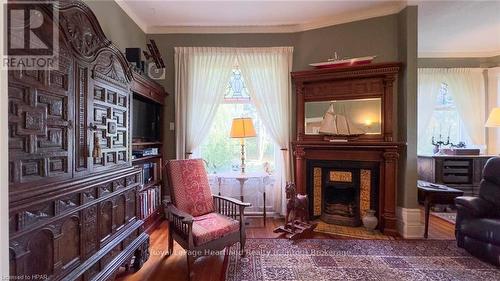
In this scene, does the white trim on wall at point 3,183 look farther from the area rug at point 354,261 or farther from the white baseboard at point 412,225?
the white baseboard at point 412,225

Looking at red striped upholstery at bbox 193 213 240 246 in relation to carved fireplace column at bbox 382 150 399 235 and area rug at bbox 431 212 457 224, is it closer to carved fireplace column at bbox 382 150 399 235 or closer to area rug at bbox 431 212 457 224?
carved fireplace column at bbox 382 150 399 235

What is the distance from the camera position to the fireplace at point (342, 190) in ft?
11.2

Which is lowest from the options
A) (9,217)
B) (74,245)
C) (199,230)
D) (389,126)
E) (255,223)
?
(255,223)

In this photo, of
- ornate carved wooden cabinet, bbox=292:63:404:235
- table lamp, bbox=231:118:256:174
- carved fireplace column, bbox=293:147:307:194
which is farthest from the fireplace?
table lamp, bbox=231:118:256:174

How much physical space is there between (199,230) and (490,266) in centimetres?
276

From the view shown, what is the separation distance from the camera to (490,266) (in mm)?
2357

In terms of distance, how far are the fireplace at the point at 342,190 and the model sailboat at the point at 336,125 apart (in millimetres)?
417

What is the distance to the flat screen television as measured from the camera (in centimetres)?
305

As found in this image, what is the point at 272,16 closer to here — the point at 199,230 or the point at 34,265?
the point at 199,230

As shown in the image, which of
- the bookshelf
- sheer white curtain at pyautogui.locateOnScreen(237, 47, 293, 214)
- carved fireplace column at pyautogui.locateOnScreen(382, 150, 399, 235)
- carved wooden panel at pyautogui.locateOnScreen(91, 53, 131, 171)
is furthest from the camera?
sheer white curtain at pyautogui.locateOnScreen(237, 47, 293, 214)

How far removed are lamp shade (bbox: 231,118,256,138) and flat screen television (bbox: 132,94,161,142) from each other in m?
1.18

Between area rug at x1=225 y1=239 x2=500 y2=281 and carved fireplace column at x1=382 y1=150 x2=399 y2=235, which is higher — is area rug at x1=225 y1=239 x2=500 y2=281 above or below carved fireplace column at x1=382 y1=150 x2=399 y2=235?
below

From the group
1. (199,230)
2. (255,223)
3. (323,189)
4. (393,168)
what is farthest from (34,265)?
(393,168)

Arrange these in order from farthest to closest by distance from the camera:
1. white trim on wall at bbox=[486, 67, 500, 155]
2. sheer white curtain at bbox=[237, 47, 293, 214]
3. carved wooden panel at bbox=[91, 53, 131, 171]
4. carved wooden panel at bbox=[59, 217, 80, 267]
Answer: white trim on wall at bbox=[486, 67, 500, 155] < sheer white curtain at bbox=[237, 47, 293, 214] < carved wooden panel at bbox=[91, 53, 131, 171] < carved wooden panel at bbox=[59, 217, 80, 267]
